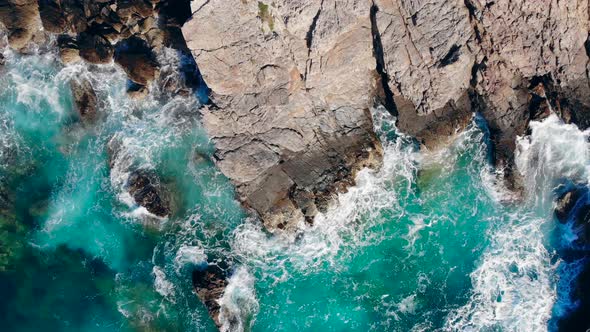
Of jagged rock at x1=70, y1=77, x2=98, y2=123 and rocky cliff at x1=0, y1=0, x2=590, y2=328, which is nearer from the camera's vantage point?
rocky cliff at x1=0, y1=0, x2=590, y2=328

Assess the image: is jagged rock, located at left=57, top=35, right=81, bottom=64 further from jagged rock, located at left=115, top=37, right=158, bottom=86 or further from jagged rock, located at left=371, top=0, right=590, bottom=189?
jagged rock, located at left=371, top=0, right=590, bottom=189

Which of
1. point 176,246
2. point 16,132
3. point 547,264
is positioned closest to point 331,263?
point 176,246

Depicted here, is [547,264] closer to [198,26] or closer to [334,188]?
[334,188]

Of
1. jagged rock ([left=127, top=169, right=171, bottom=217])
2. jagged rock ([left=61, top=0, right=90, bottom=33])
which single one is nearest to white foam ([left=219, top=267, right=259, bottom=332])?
jagged rock ([left=127, top=169, right=171, bottom=217])

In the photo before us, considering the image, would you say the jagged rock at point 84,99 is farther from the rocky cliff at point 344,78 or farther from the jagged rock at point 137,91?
the rocky cliff at point 344,78

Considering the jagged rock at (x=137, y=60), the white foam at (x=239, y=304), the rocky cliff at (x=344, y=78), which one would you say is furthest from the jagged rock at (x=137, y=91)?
the white foam at (x=239, y=304)

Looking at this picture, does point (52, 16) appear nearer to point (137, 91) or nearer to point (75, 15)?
point (75, 15)

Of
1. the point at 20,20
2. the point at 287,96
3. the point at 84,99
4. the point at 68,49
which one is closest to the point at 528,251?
the point at 287,96
